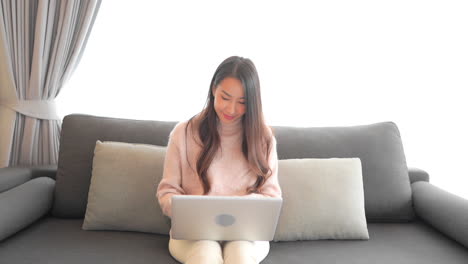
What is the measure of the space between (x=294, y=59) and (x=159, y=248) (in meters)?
1.44

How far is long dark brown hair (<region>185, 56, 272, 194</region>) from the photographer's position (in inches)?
66.7

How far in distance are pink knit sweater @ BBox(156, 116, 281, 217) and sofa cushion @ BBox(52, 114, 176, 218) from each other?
1.26ft

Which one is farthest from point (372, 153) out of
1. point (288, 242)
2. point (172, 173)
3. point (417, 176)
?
point (172, 173)

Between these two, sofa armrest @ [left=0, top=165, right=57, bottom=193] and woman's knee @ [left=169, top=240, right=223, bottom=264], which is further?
sofa armrest @ [left=0, top=165, right=57, bottom=193]

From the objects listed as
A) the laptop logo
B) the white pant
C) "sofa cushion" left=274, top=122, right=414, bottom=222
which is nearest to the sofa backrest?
"sofa cushion" left=274, top=122, right=414, bottom=222

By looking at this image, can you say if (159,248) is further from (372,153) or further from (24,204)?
(372,153)

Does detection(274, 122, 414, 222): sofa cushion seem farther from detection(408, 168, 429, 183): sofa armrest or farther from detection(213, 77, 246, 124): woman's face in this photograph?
detection(213, 77, 246, 124): woman's face

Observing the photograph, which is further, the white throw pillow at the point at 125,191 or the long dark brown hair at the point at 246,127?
the white throw pillow at the point at 125,191

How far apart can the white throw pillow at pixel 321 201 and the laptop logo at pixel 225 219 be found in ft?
1.70

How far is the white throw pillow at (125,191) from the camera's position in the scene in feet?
6.42

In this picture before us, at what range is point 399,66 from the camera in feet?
8.95

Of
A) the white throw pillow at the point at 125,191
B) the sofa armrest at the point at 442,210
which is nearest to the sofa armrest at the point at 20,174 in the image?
the white throw pillow at the point at 125,191

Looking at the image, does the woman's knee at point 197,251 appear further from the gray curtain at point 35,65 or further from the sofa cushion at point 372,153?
the gray curtain at point 35,65

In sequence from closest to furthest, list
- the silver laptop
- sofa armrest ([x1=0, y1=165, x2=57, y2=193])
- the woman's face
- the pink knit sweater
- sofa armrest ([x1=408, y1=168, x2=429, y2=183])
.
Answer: the silver laptop
the woman's face
the pink knit sweater
sofa armrest ([x1=0, y1=165, x2=57, y2=193])
sofa armrest ([x1=408, y1=168, x2=429, y2=183])
